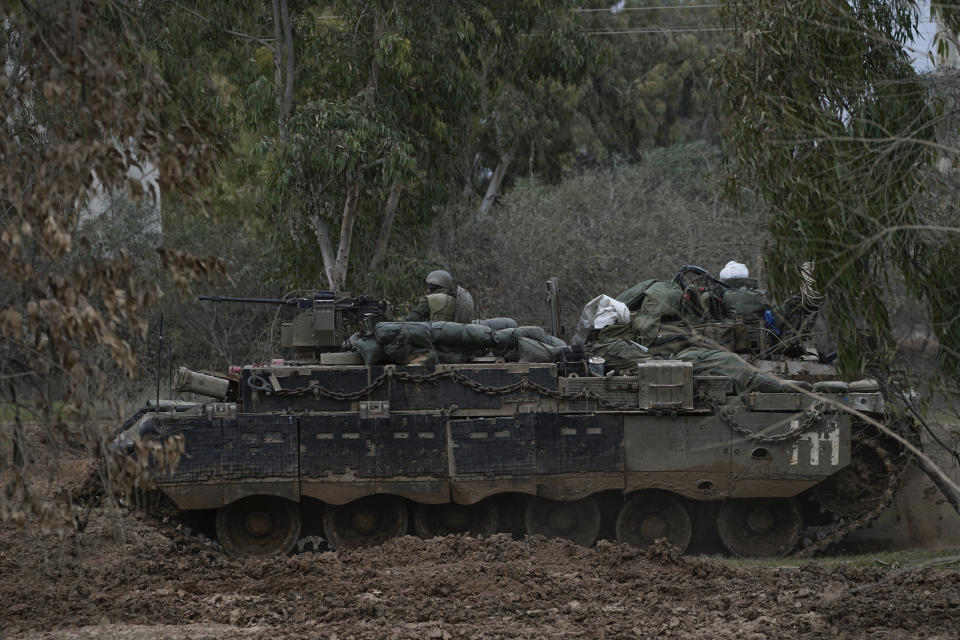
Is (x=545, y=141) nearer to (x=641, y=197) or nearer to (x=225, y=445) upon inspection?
(x=641, y=197)

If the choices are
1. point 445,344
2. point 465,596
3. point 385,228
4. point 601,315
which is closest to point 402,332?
point 445,344

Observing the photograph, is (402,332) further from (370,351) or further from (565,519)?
(565,519)

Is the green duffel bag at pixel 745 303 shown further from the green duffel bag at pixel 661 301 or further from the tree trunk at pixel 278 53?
the tree trunk at pixel 278 53

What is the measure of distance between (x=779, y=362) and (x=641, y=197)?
13830 mm

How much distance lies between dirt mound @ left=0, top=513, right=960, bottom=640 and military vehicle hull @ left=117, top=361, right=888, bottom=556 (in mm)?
992

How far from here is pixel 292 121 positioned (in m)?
16.8

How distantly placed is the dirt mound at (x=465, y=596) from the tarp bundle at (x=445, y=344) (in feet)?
6.69

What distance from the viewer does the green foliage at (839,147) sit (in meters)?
7.30

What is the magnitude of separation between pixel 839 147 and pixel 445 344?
5150 mm

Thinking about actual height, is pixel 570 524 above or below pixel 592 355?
below

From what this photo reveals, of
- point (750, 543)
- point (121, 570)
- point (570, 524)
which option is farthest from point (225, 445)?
point (750, 543)

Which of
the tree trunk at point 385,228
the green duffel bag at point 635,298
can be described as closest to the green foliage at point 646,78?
the tree trunk at point 385,228

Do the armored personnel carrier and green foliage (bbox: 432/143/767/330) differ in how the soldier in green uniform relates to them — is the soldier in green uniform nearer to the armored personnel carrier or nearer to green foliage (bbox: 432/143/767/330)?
the armored personnel carrier

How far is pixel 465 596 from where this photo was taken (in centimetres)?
840
